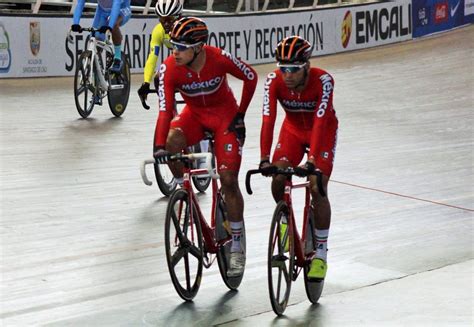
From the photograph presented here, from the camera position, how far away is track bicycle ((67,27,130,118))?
1303 cm

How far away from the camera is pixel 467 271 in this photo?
724 cm

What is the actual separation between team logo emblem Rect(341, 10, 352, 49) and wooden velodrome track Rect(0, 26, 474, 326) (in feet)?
24.8

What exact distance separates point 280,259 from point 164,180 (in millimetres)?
3626

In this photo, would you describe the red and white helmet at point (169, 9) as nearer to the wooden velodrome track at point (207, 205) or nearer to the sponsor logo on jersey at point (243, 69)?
the wooden velodrome track at point (207, 205)

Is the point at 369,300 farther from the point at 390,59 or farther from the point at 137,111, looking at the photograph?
the point at 390,59

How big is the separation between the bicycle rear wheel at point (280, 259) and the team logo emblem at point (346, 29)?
17.0m

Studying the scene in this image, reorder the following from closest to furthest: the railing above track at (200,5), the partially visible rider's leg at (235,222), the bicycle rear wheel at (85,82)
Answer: the partially visible rider's leg at (235,222)
the bicycle rear wheel at (85,82)
the railing above track at (200,5)

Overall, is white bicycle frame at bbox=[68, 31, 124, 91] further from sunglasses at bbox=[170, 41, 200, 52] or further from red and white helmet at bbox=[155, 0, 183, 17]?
sunglasses at bbox=[170, 41, 200, 52]

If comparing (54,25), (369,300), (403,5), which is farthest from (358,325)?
(403,5)

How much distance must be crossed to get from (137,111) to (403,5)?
40.3ft

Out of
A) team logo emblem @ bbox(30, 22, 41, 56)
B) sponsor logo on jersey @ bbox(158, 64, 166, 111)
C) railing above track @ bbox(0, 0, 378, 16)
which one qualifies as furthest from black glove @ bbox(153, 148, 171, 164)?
railing above track @ bbox(0, 0, 378, 16)

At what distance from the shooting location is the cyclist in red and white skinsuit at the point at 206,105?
657 centimetres

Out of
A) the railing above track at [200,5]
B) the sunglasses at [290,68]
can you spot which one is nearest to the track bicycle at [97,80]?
the railing above track at [200,5]

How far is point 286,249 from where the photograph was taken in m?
6.20
